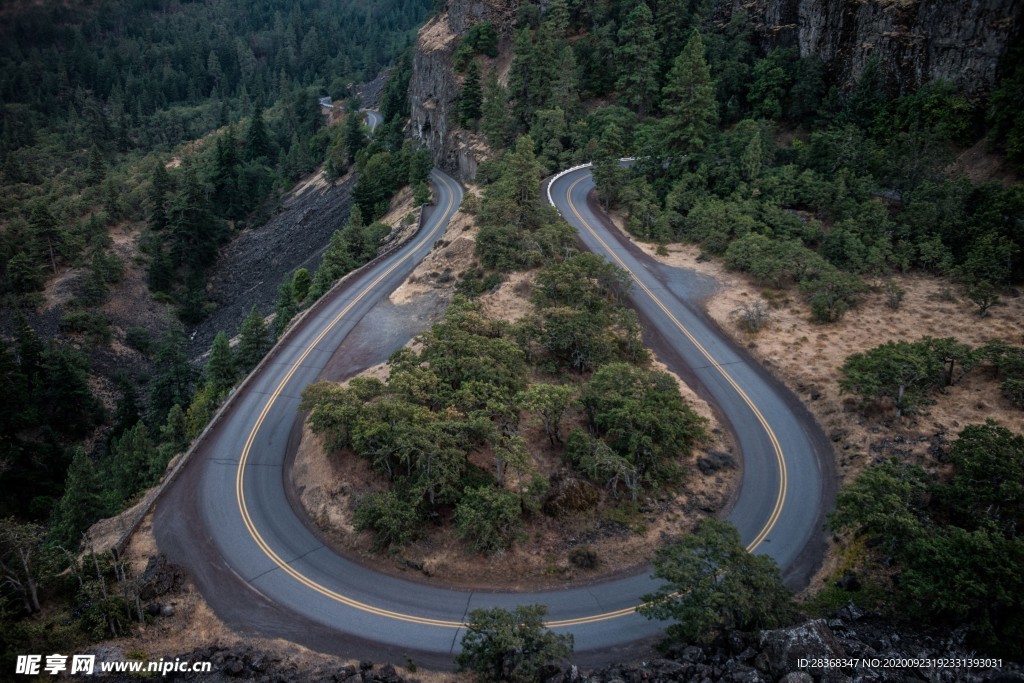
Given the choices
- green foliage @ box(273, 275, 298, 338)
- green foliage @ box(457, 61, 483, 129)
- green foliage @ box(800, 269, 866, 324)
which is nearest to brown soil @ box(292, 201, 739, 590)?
green foliage @ box(800, 269, 866, 324)

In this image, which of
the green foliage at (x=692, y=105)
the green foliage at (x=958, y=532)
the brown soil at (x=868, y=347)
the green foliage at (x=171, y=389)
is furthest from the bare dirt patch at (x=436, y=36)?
the green foliage at (x=958, y=532)

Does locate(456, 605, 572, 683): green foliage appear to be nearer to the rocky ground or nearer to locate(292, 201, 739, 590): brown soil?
locate(292, 201, 739, 590): brown soil

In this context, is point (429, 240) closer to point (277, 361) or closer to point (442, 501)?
point (277, 361)

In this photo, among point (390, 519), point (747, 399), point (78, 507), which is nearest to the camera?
point (390, 519)

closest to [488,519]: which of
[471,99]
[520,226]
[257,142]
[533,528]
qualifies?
[533,528]

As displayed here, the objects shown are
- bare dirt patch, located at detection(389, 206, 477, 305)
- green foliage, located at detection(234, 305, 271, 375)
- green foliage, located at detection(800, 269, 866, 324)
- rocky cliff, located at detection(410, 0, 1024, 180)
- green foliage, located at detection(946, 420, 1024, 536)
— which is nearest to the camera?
green foliage, located at detection(946, 420, 1024, 536)

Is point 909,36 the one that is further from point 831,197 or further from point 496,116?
point 496,116
